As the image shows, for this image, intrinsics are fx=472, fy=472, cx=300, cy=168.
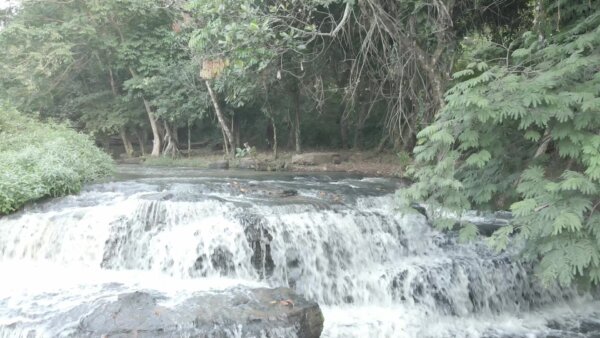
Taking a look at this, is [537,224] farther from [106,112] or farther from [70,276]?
[106,112]

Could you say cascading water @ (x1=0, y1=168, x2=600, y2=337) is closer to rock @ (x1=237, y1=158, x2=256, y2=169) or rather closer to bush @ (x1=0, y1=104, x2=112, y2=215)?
bush @ (x1=0, y1=104, x2=112, y2=215)

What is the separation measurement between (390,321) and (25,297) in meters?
4.67

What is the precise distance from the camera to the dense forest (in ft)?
16.0

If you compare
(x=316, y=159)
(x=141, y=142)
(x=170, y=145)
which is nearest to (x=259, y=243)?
(x=316, y=159)

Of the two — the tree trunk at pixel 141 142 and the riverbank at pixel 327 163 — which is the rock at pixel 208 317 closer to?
the riverbank at pixel 327 163

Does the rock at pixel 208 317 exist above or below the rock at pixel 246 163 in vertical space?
below

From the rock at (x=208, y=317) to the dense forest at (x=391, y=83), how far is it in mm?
2030

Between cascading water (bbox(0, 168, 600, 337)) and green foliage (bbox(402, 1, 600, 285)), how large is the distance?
1707 millimetres

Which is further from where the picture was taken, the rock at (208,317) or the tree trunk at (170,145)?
the tree trunk at (170,145)

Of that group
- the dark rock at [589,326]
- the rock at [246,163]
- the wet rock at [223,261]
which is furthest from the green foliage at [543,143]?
the rock at [246,163]

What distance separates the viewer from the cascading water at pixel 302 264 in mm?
6461

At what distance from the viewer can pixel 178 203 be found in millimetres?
8023

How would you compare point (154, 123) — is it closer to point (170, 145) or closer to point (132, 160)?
point (170, 145)

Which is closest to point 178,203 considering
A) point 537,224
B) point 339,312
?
point 339,312
